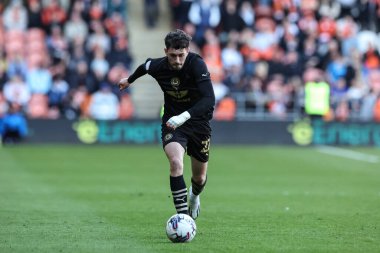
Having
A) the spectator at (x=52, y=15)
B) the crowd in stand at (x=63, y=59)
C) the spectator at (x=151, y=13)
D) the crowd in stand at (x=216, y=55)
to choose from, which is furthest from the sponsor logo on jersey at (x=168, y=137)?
the spectator at (x=151, y=13)

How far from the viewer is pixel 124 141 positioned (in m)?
26.7

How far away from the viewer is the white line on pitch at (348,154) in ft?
75.0

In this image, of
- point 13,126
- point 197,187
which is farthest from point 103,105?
point 197,187

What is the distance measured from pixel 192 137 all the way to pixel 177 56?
0.99 meters

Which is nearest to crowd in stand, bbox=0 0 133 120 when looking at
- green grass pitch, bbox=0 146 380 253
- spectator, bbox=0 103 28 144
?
spectator, bbox=0 103 28 144

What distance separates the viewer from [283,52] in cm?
2942

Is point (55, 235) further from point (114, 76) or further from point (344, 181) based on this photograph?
point (114, 76)

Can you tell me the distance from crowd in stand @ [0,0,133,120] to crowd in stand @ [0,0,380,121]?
29 mm

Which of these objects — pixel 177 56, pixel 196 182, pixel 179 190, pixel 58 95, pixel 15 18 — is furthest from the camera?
pixel 15 18

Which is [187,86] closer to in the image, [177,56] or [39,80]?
[177,56]

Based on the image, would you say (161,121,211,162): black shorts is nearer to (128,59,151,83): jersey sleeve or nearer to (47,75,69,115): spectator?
(128,59,151,83): jersey sleeve

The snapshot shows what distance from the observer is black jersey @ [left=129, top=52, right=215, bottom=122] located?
10.0 metres

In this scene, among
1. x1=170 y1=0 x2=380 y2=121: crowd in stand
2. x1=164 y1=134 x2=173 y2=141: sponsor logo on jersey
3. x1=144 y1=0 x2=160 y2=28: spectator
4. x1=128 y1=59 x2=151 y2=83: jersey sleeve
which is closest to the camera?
x1=164 y1=134 x2=173 y2=141: sponsor logo on jersey

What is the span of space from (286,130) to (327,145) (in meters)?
1.24
